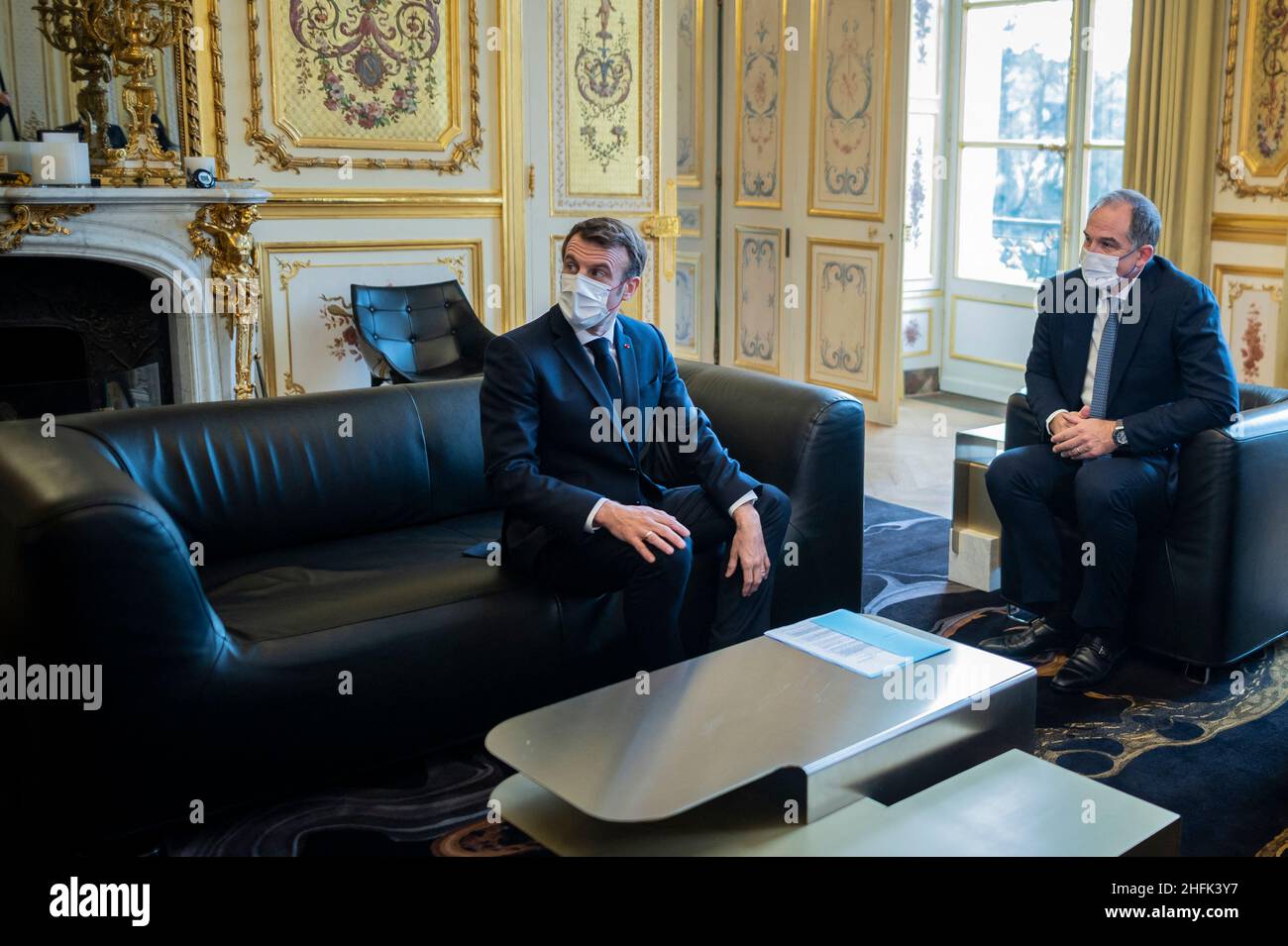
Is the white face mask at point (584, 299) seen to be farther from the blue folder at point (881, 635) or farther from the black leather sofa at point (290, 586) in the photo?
the blue folder at point (881, 635)

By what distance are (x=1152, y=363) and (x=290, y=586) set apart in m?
2.10

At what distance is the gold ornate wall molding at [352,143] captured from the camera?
4.62 metres

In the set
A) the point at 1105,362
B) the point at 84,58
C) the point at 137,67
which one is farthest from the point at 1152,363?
the point at 84,58

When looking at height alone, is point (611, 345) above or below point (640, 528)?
above

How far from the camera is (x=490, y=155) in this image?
5238mm

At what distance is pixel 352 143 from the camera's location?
4.89 metres

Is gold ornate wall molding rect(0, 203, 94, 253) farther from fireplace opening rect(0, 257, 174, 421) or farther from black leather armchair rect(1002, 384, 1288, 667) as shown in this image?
black leather armchair rect(1002, 384, 1288, 667)

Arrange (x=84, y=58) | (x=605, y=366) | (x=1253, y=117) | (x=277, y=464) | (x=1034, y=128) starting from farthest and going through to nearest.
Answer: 1. (x=1034, y=128)
2. (x=1253, y=117)
3. (x=84, y=58)
4. (x=277, y=464)
5. (x=605, y=366)

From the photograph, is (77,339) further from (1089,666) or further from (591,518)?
(1089,666)

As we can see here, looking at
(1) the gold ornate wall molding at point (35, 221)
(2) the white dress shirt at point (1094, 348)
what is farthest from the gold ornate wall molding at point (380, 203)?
(2) the white dress shirt at point (1094, 348)

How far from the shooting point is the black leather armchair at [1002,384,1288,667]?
9.55ft

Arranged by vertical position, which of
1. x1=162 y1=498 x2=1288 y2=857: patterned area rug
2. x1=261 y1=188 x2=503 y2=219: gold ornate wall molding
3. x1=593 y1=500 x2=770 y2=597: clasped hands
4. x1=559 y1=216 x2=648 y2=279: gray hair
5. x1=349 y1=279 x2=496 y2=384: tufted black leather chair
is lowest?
x1=162 y1=498 x2=1288 y2=857: patterned area rug

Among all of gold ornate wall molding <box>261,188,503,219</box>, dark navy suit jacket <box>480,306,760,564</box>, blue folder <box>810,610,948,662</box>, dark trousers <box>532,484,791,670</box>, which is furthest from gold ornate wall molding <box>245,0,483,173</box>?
blue folder <box>810,610,948,662</box>

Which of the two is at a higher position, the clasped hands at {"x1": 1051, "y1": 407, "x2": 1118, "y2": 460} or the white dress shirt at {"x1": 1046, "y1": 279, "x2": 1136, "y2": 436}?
the white dress shirt at {"x1": 1046, "y1": 279, "x2": 1136, "y2": 436}
